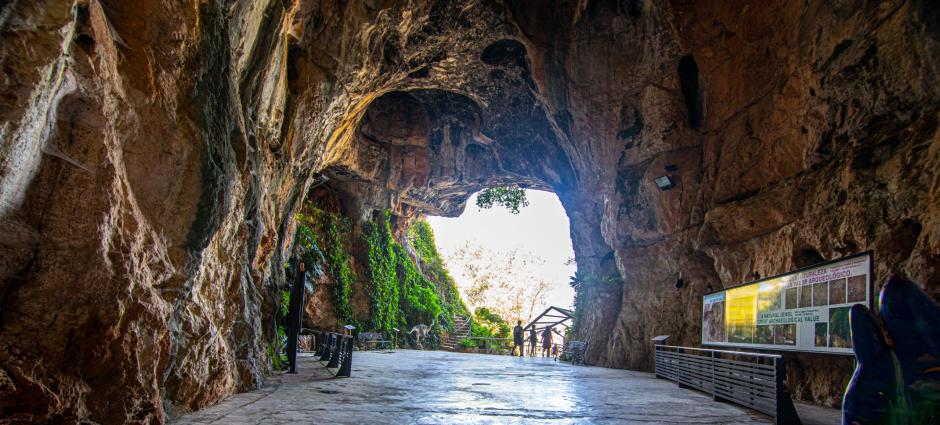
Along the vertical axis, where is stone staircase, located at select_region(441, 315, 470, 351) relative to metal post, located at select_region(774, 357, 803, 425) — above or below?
below

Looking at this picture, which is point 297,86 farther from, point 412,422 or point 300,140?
point 412,422

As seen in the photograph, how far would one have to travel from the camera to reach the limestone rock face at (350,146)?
10.4 ft

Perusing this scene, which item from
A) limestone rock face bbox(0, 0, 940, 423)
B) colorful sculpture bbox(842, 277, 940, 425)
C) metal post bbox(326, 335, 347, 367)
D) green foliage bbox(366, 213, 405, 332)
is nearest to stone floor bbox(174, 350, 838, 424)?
limestone rock face bbox(0, 0, 940, 423)

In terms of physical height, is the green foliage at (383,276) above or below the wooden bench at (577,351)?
above

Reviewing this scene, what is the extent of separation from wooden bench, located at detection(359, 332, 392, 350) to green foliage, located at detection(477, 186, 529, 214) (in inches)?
325

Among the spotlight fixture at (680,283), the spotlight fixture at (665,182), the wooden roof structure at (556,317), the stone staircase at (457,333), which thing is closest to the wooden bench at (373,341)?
the stone staircase at (457,333)

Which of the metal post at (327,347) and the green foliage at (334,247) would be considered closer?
the metal post at (327,347)

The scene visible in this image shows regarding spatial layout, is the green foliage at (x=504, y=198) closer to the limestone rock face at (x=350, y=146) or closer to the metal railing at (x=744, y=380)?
the limestone rock face at (x=350, y=146)

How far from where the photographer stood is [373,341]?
2027 centimetres

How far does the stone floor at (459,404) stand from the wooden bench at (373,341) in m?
11.4

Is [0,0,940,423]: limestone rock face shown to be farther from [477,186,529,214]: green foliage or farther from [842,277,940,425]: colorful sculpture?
[477,186,529,214]: green foliage

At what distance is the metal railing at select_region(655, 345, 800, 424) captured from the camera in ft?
16.2

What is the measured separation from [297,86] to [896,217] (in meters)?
8.70

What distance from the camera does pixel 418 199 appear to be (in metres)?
24.0
